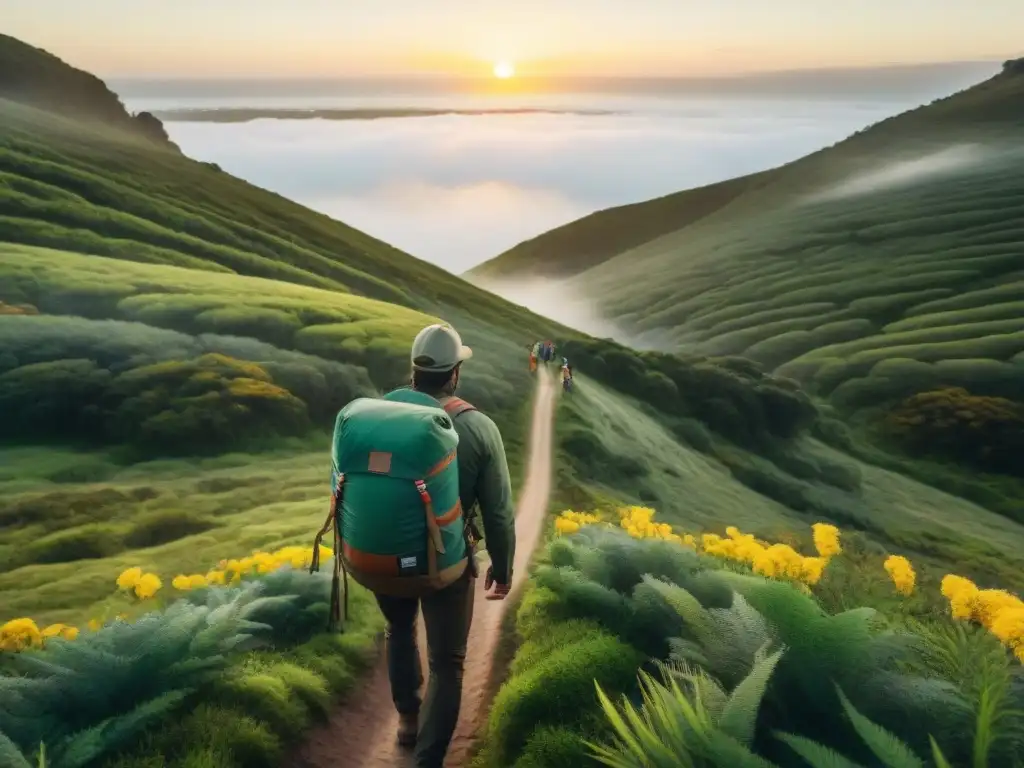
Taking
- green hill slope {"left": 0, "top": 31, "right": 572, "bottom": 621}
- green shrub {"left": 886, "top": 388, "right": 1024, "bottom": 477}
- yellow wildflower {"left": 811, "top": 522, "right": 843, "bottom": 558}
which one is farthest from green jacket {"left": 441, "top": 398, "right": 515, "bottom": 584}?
green shrub {"left": 886, "top": 388, "right": 1024, "bottom": 477}

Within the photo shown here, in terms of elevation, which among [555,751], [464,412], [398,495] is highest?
[464,412]

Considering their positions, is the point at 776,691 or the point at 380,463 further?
the point at 380,463

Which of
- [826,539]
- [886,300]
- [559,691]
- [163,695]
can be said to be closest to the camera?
[163,695]

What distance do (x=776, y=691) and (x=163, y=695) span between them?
4559 mm

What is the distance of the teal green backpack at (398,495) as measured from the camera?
5.52 meters

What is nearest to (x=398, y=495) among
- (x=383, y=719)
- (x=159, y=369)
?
(x=383, y=719)

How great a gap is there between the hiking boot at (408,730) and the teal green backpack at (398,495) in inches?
72.9

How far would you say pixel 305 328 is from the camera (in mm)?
51250

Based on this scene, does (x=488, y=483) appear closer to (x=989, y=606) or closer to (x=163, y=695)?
(x=163, y=695)

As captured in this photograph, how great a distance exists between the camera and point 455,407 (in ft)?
20.8

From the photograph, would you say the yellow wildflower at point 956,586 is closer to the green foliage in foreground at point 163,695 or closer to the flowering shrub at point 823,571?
the flowering shrub at point 823,571

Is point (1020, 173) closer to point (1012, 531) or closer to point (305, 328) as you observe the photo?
point (1012, 531)

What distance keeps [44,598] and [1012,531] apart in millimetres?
78906

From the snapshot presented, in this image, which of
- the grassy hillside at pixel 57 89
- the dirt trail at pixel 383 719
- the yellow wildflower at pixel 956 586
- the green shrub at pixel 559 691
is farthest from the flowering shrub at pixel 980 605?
the grassy hillside at pixel 57 89
